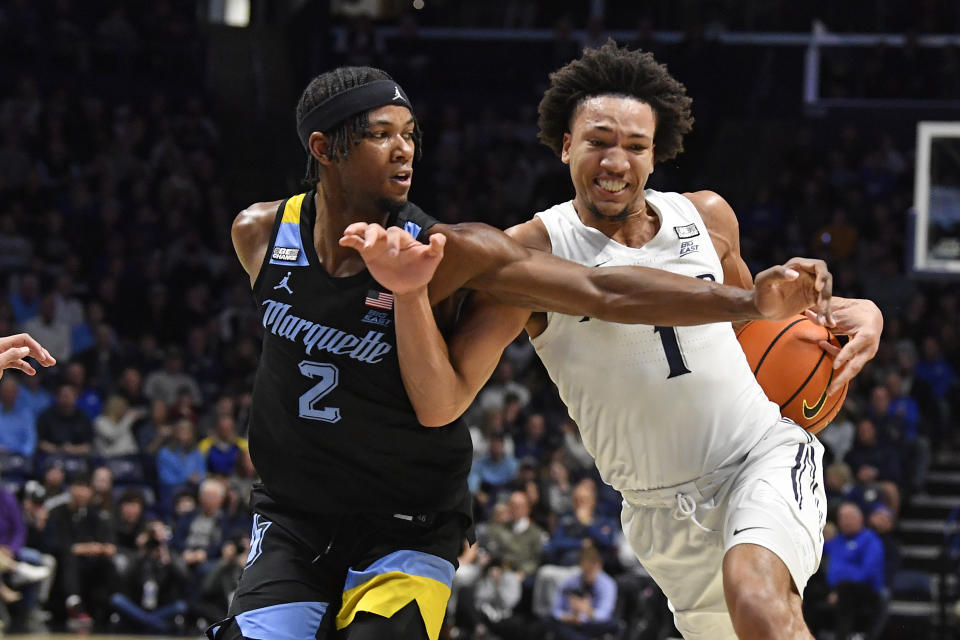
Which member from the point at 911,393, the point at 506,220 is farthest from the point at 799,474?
the point at 506,220

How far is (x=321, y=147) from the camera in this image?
385 cm

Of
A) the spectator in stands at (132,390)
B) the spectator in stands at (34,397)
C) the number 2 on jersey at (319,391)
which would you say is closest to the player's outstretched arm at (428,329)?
the number 2 on jersey at (319,391)

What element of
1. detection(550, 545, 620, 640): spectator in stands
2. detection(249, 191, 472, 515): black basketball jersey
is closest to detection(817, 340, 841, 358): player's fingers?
detection(249, 191, 472, 515): black basketball jersey

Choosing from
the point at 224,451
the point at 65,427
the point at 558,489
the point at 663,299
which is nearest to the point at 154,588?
the point at 224,451

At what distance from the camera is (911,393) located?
13.2 meters

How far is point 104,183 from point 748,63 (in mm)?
8660

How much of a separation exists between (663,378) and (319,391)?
1.10m

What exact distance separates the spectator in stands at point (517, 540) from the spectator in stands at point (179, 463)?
9.38 feet

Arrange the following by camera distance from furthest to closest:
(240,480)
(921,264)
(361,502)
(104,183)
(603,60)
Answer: (104,183) → (240,480) → (921,264) → (603,60) → (361,502)

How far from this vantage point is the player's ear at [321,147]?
3.84 m

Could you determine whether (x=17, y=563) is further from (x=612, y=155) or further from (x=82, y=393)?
(x=612, y=155)

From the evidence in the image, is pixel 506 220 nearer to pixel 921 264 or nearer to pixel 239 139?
pixel 239 139

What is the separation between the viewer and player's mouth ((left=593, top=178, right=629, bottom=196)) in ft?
13.5

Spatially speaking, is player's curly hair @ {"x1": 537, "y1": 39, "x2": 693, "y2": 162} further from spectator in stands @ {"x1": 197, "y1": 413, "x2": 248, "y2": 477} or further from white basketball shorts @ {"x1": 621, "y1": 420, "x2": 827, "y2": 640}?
spectator in stands @ {"x1": 197, "y1": 413, "x2": 248, "y2": 477}
